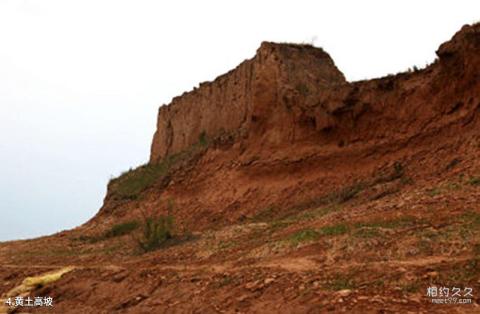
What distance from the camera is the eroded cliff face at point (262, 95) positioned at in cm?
1605

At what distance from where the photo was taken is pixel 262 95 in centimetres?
1675

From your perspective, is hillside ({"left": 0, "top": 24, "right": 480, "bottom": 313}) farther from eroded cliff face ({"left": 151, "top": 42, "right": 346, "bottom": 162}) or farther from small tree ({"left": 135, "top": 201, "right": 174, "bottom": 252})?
small tree ({"left": 135, "top": 201, "right": 174, "bottom": 252})

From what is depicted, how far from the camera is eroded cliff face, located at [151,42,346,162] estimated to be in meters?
16.0

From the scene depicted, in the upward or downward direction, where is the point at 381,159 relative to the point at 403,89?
downward

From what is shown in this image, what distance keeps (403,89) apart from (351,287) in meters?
8.33

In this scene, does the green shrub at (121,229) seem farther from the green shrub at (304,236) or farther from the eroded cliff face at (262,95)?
the green shrub at (304,236)

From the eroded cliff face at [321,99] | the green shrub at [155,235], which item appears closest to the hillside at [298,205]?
the eroded cliff face at [321,99]

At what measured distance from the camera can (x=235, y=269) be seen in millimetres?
7844

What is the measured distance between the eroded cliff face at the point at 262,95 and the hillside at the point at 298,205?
0.06 m

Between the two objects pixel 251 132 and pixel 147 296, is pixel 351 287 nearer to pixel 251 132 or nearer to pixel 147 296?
pixel 147 296

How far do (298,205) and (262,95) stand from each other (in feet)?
15.3

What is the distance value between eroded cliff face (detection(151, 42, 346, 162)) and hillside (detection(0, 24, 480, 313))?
6 centimetres

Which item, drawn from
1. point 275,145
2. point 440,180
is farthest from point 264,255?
point 275,145

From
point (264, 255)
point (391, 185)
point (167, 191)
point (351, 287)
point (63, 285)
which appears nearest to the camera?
point (351, 287)
